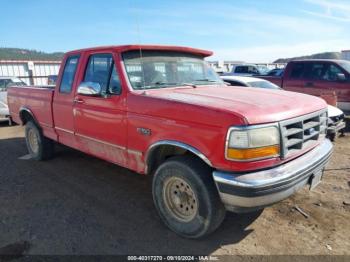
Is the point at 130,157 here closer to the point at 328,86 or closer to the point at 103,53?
the point at 103,53

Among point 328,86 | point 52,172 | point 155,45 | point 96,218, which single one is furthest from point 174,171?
point 328,86

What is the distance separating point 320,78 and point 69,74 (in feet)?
24.6

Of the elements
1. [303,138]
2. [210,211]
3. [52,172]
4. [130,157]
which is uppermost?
[303,138]

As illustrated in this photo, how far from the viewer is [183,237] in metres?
3.45

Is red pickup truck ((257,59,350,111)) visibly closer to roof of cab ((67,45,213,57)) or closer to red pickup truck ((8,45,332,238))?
roof of cab ((67,45,213,57))

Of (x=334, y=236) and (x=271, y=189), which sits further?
(x=334, y=236)

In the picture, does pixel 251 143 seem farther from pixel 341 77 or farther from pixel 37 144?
pixel 341 77

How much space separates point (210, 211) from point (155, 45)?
2301 millimetres

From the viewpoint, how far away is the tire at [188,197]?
10.2 ft

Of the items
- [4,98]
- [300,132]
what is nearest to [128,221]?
[300,132]

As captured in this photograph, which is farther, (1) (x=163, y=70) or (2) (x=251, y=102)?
(1) (x=163, y=70)

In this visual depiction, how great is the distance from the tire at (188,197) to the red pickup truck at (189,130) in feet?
0.03

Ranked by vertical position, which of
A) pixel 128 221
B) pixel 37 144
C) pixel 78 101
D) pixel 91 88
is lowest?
pixel 128 221

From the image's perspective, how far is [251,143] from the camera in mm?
2803
